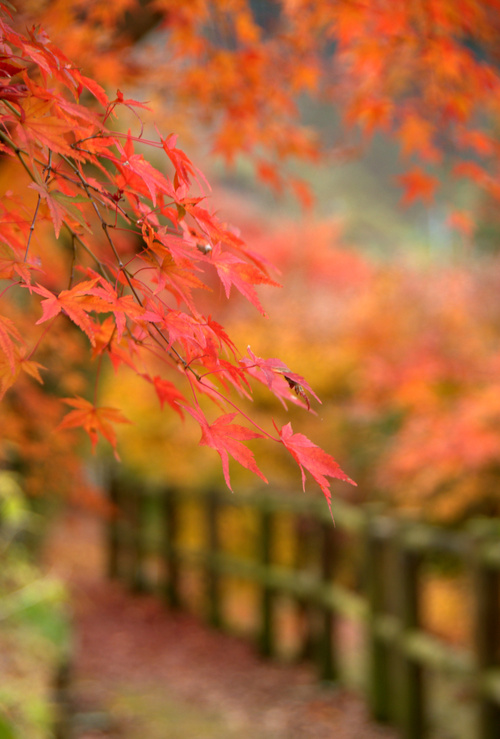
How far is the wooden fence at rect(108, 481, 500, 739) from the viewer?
12.5ft

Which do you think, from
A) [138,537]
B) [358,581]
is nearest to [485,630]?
[358,581]

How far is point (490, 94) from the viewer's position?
315cm

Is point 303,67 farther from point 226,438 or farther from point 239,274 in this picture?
point 226,438

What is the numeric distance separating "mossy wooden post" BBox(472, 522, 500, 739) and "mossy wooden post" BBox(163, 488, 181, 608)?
4.46m

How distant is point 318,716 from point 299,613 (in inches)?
49.7

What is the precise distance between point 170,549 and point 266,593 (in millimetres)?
1784

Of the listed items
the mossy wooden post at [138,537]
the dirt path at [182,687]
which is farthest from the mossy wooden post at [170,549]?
the mossy wooden post at [138,537]

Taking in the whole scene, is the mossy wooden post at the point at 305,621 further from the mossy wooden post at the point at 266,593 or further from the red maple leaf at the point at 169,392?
the red maple leaf at the point at 169,392

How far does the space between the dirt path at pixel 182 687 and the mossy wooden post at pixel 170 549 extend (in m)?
0.19

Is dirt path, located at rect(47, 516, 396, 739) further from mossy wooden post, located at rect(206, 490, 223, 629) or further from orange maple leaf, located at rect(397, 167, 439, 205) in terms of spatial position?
orange maple leaf, located at rect(397, 167, 439, 205)

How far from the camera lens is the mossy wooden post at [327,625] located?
18.1 ft

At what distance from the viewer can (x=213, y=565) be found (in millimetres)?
7152

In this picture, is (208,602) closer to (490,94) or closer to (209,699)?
(209,699)

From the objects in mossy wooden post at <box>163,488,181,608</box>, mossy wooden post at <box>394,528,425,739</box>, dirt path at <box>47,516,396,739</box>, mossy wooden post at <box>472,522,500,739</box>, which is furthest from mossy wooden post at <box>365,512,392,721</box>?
mossy wooden post at <box>163,488,181,608</box>
